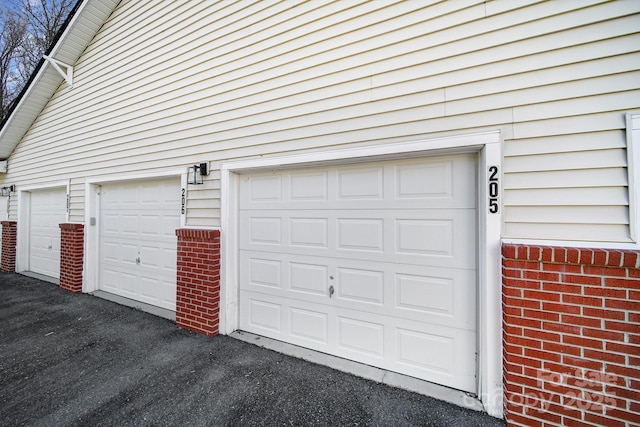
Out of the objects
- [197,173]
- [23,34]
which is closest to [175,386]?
[197,173]

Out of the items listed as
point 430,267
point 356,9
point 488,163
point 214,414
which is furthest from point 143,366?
point 356,9

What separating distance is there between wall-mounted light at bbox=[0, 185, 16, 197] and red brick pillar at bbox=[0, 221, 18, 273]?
0.76 meters

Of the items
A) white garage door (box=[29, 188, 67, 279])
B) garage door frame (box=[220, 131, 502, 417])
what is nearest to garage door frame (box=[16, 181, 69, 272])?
white garage door (box=[29, 188, 67, 279])

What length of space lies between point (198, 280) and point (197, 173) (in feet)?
4.65

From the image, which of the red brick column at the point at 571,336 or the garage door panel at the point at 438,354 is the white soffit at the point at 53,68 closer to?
the garage door panel at the point at 438,354

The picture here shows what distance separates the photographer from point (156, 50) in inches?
157

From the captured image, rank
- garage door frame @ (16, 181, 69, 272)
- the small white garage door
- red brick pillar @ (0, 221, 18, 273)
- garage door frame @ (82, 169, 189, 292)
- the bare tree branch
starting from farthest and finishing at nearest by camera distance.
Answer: the bare tree branch
the small white garage door
red brick pillar @ (0, 221, 18, 273)
garage door frame @ (16, 181, 69, 272)
garage door frame @ (82, 169, 189, 292)

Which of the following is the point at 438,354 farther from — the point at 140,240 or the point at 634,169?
the point at 140,240

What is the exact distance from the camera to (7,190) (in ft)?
22.2

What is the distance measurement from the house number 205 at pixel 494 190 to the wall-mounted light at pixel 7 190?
1031 cm

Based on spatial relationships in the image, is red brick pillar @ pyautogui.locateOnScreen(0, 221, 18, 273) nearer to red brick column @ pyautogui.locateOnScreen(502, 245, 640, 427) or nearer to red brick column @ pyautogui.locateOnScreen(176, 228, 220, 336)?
red brick column @ pyautogui.locateOnScreen(176, 228, 220, 336)

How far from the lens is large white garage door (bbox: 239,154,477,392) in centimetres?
224

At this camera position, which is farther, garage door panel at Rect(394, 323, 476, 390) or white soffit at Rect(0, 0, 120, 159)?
white soffit at Rect(0, 0, 120, 159)

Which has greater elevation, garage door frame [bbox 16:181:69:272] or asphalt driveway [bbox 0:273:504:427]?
garage door frame [bbox 16:181:69:272]
